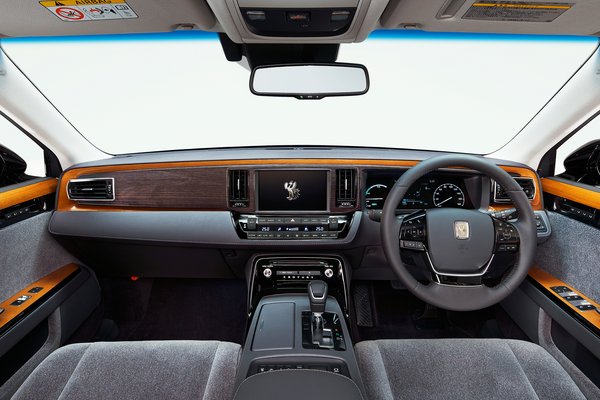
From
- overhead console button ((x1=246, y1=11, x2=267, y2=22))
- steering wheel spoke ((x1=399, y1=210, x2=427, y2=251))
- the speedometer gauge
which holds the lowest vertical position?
steering wheel spoke ((x1=399, y1=210, x2=427, y2=251))

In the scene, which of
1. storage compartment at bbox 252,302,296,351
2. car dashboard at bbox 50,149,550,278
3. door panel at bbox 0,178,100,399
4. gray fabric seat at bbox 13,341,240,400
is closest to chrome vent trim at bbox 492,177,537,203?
car dashboard at bbox 50,149,550,278

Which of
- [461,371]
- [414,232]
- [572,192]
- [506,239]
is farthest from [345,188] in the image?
[572,192]

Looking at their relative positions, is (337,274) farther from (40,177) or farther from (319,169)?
(40,177)

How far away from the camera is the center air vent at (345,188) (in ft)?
7.34

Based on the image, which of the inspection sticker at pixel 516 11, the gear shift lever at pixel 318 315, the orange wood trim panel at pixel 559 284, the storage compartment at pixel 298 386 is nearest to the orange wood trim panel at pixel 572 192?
the orange wood trim panel at pixel 559 284

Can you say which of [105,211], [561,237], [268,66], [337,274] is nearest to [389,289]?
[337,274]

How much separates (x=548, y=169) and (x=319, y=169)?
1.43 metres

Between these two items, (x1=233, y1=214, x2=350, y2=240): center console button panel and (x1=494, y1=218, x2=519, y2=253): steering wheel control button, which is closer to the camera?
(x1=494, y1=218, x2=519, y2=253): steering wheel control button

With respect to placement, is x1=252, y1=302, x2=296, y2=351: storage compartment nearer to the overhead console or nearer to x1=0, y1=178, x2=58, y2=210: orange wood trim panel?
the overhead console

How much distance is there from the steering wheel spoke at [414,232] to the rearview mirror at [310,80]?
2.74 ft

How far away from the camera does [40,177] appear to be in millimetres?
2463

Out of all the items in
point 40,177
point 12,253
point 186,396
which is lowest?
point 186,396

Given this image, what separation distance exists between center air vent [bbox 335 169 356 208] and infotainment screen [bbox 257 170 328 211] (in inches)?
2.8

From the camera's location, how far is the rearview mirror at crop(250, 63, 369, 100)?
219 cm
